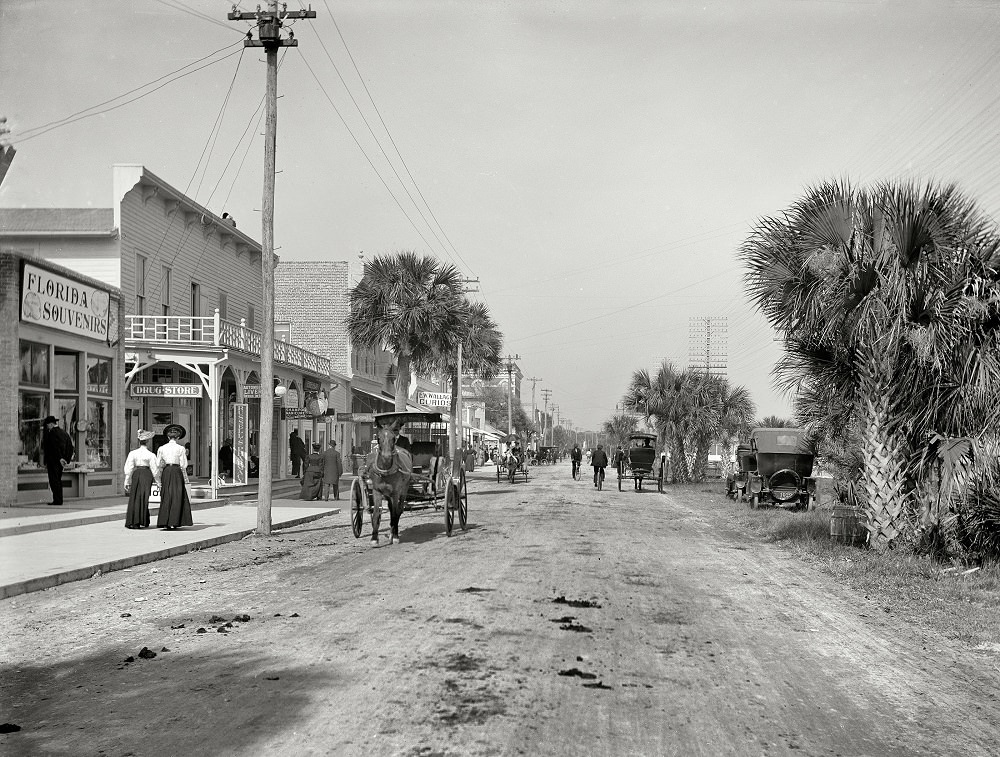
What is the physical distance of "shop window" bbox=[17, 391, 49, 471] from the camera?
19.5 metres

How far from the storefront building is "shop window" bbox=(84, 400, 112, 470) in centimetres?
2

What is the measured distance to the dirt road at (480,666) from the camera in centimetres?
522

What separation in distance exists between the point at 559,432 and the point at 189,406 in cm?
16212

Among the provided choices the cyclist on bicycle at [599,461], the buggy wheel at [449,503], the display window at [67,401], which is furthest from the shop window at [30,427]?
the cyclist on bicycle at [599,461]

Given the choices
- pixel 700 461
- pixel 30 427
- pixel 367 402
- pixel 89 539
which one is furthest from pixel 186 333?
pixel 367 402

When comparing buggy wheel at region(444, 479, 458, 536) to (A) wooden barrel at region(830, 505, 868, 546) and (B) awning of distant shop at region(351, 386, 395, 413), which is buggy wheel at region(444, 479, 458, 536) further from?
(B) awning of distant shop at region(351, 386, 395, 413)

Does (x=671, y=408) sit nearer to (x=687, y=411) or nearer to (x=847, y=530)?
(x=687, y=411)

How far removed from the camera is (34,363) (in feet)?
65.7

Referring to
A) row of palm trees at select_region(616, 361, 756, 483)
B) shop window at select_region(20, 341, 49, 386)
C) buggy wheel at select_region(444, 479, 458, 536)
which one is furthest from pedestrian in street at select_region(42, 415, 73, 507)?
row of palm trees at select_region(616, 361, 756, 483)

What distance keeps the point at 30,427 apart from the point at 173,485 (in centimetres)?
545

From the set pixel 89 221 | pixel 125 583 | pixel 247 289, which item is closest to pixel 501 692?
pixel 125 583

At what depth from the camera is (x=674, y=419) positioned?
141ft

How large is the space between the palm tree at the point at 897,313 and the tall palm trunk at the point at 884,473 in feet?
0.05

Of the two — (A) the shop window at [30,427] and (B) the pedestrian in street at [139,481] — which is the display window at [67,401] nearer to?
(A) the shop window at [30,427]
